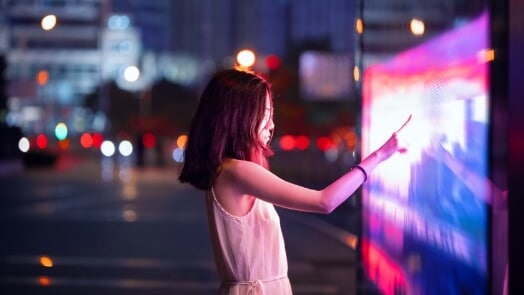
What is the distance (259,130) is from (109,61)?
60.3 m

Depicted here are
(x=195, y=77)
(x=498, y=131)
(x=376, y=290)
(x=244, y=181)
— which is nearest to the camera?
(x=498, y=131)

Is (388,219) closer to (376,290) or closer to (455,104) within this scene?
(376,290)

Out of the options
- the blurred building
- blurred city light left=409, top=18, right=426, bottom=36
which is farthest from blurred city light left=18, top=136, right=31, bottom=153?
blurred city light left=409, top=18, right=426, bottom=36

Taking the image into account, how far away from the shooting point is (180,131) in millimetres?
63125

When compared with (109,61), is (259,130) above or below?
below

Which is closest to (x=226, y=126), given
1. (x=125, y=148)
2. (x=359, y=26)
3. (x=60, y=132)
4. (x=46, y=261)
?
(x=359, y=26)

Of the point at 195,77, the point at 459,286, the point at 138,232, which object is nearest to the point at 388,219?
the point at 459,286

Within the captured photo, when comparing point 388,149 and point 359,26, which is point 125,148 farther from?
point 388,149

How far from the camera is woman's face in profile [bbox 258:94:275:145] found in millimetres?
3430

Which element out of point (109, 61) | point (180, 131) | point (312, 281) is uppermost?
point (109, 61)

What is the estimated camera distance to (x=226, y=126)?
3.38 meters

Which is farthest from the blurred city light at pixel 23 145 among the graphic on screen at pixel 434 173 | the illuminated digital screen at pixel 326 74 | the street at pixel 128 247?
the graphic on screen at pixel 434 173

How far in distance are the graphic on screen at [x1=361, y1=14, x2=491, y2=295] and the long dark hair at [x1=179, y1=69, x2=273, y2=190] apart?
30.0 inches

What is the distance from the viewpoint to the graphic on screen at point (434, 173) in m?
3.32
